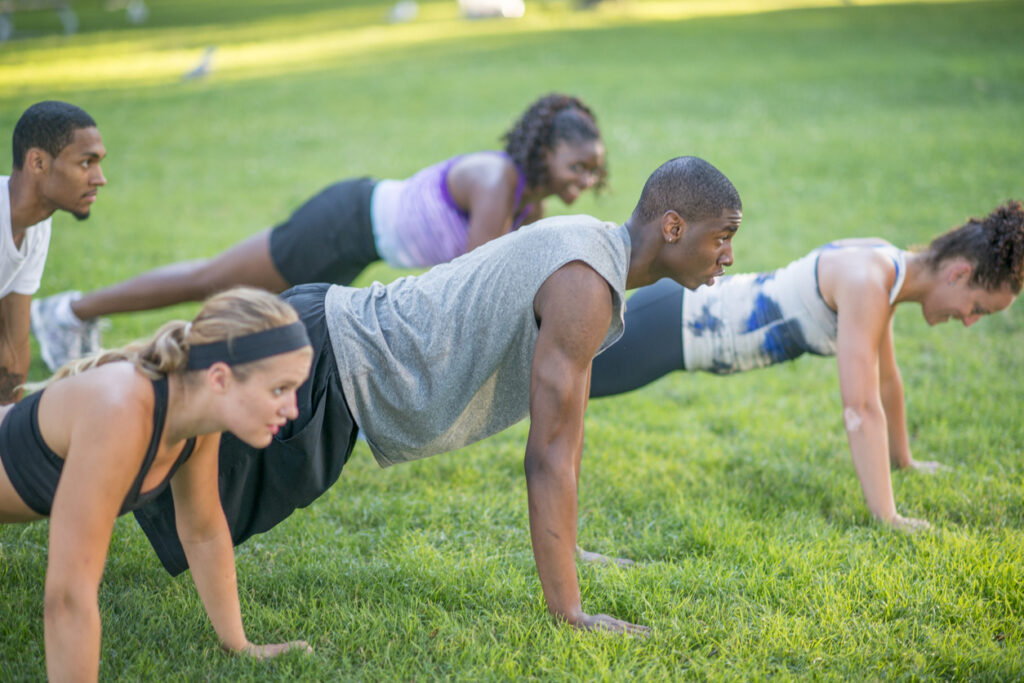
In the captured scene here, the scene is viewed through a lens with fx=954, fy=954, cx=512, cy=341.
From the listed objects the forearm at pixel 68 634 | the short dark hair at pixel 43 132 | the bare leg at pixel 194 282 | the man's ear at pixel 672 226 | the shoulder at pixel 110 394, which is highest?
the short dark hair at pixel 43 132

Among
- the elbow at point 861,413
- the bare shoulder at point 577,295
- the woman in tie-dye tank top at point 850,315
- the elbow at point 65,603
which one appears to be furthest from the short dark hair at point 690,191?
the elbow at point 65,603

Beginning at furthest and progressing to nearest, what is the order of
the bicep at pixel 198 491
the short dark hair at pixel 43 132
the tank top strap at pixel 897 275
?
the tank top strap at pixel 897 275
the short dark hair at pixel 43 132
the bicep at pixel 198 491

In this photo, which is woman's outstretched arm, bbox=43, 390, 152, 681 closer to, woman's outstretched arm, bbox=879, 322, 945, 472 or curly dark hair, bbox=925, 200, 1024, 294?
curly dark hair, bbox=925, 200, 1024, 294

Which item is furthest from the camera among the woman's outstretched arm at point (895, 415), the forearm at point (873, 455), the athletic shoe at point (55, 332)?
the athletic shoe at point (55, 332)

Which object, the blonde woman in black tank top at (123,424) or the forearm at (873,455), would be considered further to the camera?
the forearm at (873,455)

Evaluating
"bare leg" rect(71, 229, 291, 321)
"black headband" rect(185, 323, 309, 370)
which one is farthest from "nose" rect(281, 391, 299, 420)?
"bare leg" rect(71, 229, 291, 321)

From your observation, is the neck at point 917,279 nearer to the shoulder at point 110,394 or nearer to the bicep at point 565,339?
Result: the bicep at point 565,339

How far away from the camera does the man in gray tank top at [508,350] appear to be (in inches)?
115

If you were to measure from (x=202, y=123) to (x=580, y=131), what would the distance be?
10.9 m

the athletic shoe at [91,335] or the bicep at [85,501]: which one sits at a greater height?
the bicep at [85,501]

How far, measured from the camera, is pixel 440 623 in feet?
11.0

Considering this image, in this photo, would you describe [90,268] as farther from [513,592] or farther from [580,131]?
[513,592]

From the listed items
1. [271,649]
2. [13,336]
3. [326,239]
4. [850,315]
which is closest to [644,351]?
[850,315]

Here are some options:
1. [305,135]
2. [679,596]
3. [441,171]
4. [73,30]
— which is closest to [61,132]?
[441,171]
